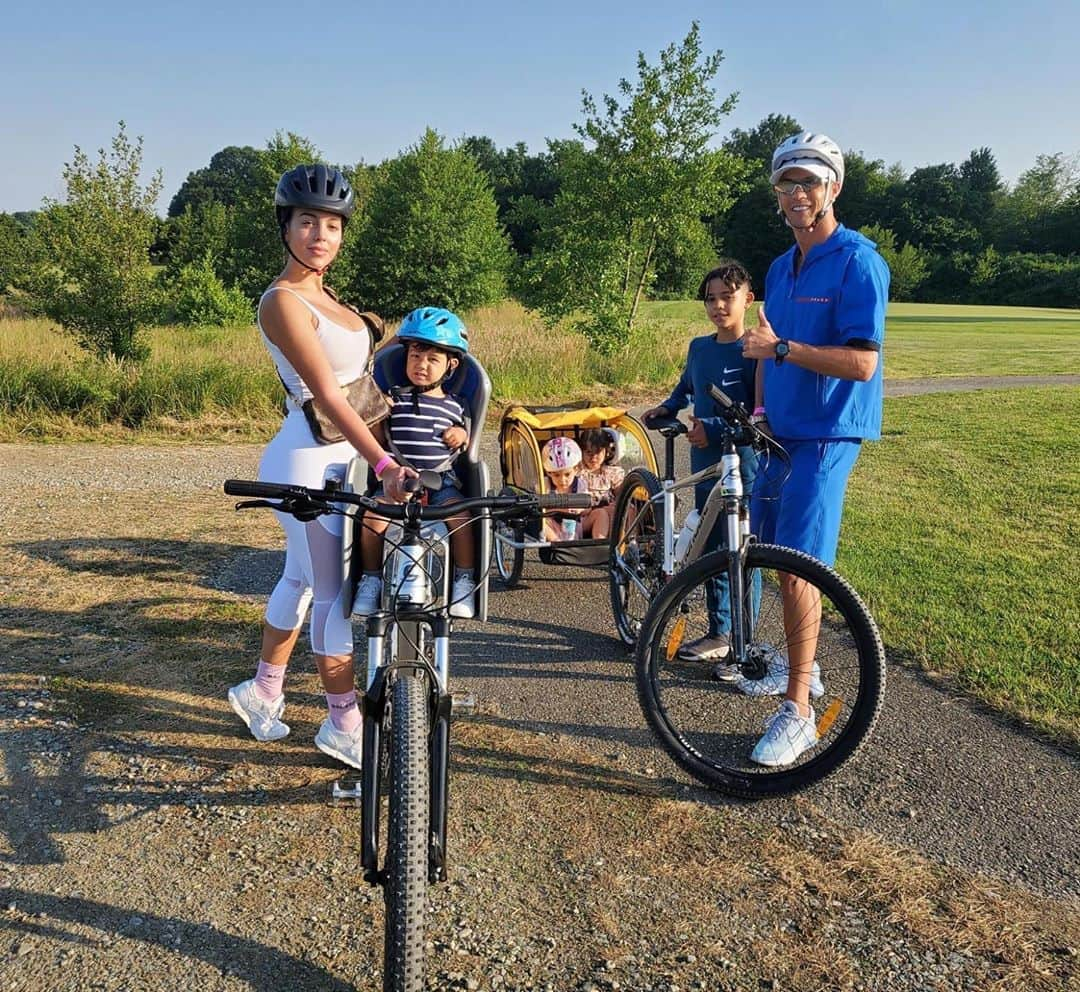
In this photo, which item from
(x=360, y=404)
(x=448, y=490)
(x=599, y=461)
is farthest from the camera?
(x=599, y=461)

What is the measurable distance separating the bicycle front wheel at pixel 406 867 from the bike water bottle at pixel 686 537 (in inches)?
86.6

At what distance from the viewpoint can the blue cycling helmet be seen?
3.37 meters

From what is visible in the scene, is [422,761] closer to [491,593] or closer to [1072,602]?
[491,593]

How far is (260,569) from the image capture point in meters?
6.12

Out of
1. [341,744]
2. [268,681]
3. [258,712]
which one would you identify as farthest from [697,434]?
[258,712]

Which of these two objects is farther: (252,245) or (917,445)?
(252,245)

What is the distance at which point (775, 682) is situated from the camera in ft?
12.9

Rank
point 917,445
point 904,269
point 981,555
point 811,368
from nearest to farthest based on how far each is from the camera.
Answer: point 811,368, point 981,555, point 917,445, point 904,269

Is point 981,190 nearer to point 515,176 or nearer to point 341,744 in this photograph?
point 515,176

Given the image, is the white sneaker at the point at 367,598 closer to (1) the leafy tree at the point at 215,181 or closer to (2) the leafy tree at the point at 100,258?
(2) the leafy tree at the point at 100,258

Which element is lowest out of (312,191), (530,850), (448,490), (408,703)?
(530,850)

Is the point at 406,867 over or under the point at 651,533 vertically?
under

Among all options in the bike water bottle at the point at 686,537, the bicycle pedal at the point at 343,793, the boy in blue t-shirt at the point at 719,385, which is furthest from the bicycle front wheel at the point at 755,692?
the bicycle pedal at the point at 343,793

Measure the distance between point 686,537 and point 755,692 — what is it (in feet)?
2.66
